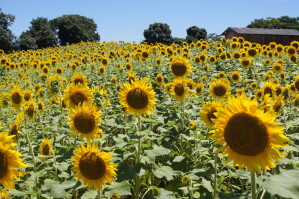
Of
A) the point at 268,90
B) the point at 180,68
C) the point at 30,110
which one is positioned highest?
the point at 180,68

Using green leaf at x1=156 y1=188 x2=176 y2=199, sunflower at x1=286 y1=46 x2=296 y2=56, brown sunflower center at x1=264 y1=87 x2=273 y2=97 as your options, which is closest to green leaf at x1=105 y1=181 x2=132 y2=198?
green leaf at x1=156 y1=188 x2=176 y2=199

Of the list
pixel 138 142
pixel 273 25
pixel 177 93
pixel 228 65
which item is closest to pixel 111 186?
pixel 138 142

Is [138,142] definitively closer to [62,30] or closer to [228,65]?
[228,65]

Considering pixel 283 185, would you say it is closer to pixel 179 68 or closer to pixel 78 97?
pixel 78 97

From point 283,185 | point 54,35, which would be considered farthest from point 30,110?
point 54,35

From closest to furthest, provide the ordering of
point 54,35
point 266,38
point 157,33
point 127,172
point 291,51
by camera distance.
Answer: point 127,172, point 291,51, point 266,38, point 157,33, point 54,35

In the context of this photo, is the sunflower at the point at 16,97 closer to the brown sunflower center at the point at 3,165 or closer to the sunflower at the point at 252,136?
the brown sunflower center at the point at 3,165

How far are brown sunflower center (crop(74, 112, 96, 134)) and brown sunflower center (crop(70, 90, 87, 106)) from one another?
0.51 metres

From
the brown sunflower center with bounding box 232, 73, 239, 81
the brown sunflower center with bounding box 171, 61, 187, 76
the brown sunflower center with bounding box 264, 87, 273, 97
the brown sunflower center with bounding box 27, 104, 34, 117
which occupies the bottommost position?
the brown sunflower center with bounding box 27, 104, 34, 117

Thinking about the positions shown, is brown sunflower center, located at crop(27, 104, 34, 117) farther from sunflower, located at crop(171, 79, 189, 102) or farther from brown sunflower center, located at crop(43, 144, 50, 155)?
sunflower, located at crop(171, 79, 189, 102)

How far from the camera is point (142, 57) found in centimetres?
918

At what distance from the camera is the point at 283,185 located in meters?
1.73

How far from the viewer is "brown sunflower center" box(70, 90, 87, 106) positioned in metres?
3.34

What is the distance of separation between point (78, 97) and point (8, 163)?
1366 mm
